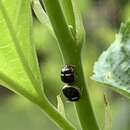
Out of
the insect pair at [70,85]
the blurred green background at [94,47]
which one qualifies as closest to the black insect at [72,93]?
the insect pair at [70,85]

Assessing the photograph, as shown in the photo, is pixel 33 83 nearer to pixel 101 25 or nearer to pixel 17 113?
pixel 101 25

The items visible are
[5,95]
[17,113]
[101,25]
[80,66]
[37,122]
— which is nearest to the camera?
[80,66]

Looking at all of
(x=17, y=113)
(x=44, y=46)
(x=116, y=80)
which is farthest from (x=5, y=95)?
(x=116, y=80)

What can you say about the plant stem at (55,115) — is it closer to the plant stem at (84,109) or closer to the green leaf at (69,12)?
the plant stem at (84,109)

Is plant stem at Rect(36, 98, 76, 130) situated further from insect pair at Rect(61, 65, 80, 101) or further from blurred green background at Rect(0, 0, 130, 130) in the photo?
blurred green background at Rect(0, 0, 130, 130)

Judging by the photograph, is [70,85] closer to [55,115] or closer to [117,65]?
[55,115]

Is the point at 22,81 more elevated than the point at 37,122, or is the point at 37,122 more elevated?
the point at 22,81

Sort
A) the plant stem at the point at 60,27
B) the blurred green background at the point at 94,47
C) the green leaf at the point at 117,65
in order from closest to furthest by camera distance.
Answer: the plant stem at the point at 60,27, the green leaf at the point at 117,65, the blurred green background at the point at 94,47

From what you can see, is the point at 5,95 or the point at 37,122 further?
the point at 5,95
